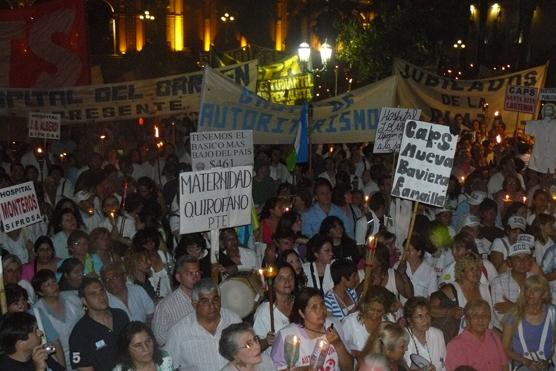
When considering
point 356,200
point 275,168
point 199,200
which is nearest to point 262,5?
point 275,168

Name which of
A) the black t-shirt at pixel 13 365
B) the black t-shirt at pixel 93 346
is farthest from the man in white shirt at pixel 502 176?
→ the black t-shirt at pixel 13 365

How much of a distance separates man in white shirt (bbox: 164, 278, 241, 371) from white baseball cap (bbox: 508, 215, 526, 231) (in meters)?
4.08

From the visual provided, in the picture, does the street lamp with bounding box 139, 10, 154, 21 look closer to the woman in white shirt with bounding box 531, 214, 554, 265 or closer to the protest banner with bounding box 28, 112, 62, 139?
the protest banner with bounding box 28, 112, 62, 139

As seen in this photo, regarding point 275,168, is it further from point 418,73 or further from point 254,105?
point 418,73

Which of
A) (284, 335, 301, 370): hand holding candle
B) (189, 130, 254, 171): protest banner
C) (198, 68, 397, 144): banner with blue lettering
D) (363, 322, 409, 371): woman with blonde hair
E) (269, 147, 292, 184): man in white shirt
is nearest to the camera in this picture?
(284, 335, 301, 370): hand holding candle

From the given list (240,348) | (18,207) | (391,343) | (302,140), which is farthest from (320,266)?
(302,140)

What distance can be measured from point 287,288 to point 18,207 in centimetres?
341

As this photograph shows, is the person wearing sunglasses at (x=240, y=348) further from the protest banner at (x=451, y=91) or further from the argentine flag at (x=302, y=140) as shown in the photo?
the protest banner at (x=451, y=91)

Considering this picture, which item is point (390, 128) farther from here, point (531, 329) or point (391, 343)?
point (391, 343)

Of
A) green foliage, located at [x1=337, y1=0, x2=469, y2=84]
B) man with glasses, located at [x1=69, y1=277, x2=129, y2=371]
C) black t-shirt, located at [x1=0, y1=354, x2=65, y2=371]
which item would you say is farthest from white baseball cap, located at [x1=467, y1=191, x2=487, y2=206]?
green foliage, located at [x1=337, y1=0, x2=469, y2=84]

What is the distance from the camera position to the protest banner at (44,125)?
13797 mm

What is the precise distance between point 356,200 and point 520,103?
6.17 metres

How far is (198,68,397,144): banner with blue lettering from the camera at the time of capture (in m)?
12.2

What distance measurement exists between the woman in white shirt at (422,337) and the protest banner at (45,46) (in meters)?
10.2
